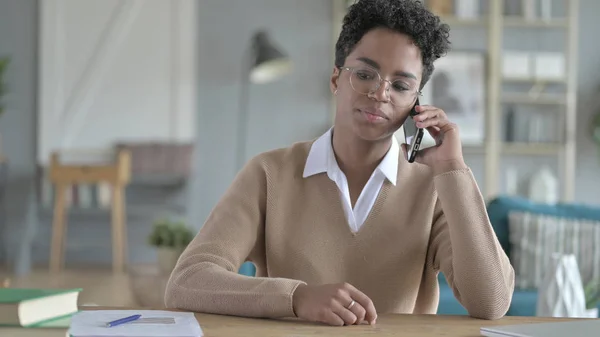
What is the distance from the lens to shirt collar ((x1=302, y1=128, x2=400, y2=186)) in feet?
5.77

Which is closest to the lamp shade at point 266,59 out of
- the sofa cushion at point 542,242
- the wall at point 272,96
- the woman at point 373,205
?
the wall at point 272,96

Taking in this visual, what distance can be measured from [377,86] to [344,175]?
0.23 metres

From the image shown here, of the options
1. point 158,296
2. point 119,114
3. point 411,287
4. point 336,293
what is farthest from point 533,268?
point 119,114

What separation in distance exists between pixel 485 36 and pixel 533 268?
11.2 ft

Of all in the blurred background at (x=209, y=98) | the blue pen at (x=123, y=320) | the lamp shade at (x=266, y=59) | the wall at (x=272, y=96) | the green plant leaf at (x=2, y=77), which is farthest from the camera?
the wall at (x=272, y=96)

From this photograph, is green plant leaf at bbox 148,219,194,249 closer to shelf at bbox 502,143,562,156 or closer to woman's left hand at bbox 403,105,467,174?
woman's left hand at bbox 403,105,467,174

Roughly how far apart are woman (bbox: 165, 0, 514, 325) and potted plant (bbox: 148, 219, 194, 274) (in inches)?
108

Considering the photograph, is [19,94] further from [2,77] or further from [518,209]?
[518,209]

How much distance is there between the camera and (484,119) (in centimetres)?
691

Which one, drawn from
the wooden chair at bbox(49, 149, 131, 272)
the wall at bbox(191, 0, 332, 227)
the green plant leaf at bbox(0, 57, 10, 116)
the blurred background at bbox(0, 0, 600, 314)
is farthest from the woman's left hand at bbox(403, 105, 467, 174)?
the green plant leaf at bbox(0, 57, 10, 116)

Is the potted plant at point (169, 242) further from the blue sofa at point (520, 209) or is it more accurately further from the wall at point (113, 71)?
the wall at point (113, 71)

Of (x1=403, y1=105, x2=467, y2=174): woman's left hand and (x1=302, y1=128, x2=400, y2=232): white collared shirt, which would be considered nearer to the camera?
(x1=403, y1=105, x2=467, y2=174): woman's left hand

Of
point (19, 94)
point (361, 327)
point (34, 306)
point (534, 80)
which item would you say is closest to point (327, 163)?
point (361, 327)

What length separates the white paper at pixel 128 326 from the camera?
1.13 m
